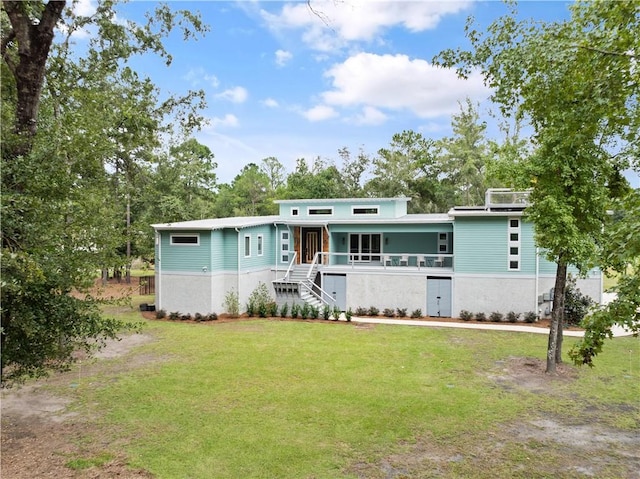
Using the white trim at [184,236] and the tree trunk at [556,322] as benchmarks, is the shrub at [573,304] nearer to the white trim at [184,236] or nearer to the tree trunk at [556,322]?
the tree trunk at [556,322]

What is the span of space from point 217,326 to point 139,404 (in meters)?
8.23

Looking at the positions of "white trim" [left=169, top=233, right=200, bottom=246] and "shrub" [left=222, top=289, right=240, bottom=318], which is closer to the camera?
"white trim" [left=169, top=233, right=200, bottom=246]

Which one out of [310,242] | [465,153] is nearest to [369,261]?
[310,242]

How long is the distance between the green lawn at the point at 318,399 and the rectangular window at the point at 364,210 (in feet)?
28.6

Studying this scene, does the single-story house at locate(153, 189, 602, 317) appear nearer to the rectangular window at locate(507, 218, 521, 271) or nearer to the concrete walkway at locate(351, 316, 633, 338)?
the rectangular window at locate(507, 218, 521, 271)

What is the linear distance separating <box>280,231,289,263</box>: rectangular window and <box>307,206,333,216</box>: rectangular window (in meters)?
1.76

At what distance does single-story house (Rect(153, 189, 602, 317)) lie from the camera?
709 inches

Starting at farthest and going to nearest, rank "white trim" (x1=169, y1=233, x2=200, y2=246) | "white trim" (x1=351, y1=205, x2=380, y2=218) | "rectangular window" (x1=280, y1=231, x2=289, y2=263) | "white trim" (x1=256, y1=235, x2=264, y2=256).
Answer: "rectangular window" (x1=280, y1=231, x2=289, y2=263) < "white trim" (x1=351, y1=205, x2=380, y2=218) < "white trim" (x1=256, y1=235, x2=264, y2=256) < "white trim" (x1=169, y1=233, x2=200, y2=246)

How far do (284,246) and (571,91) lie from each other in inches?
742

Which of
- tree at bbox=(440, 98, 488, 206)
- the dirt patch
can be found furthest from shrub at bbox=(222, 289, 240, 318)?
tree at bbox=(440, 98, 488, 206)

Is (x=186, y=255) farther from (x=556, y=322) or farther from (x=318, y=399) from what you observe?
(x=556, y=322)

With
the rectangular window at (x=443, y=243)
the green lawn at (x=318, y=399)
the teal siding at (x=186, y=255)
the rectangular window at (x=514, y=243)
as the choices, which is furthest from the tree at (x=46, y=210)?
the rectangular window at (x=443, y=243)

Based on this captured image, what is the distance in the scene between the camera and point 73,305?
23.6 ft

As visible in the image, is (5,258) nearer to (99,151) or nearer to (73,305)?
(73,305)
